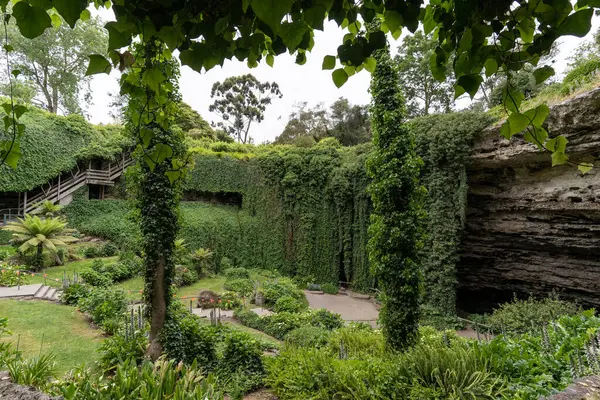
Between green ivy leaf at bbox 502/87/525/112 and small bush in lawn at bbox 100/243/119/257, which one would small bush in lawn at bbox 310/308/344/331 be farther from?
small bush in lawn at bbox 100/243/119/257

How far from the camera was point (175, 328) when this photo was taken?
606cm

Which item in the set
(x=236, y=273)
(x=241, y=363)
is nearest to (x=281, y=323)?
(x=241, y=363)

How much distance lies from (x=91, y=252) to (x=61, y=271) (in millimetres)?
2411

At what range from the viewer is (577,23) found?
0.86 meters

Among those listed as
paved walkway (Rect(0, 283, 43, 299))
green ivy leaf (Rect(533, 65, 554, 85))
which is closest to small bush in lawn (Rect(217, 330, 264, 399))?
green ivy leaf (Rect(533, 65, 554, 85))

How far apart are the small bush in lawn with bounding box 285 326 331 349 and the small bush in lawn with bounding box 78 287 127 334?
14.1 ft

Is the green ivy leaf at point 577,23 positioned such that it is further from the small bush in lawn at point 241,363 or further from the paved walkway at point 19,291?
the paved walkway at point 19,291

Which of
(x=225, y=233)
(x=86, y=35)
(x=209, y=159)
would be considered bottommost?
(x=225, y=233)

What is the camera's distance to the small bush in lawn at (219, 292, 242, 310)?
38.6 ft

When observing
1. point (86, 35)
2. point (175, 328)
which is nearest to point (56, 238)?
point (175, 328)

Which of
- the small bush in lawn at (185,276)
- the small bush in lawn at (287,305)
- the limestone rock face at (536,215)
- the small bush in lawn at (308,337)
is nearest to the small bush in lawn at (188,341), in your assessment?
the small bush in lawn at (308,337)

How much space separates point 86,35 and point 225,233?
18.8m

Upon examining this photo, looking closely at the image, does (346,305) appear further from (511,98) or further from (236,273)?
(511,98)

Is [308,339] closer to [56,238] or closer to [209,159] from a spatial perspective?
[56,238]
